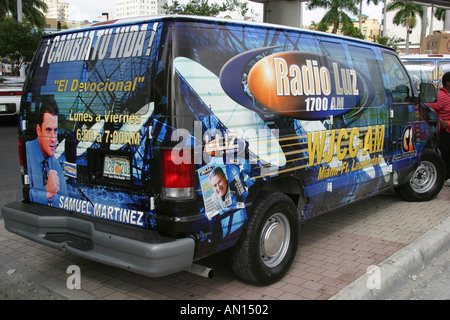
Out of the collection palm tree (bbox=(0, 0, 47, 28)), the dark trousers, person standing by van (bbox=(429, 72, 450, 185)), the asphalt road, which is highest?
palm tree (bbox=(0, 0, 47, 28))

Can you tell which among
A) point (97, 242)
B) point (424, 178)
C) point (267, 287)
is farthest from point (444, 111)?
point (97, 242)

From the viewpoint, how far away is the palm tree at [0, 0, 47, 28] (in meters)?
45.3

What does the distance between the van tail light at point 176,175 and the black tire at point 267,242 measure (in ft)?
2.52

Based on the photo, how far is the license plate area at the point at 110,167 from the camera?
3355mm

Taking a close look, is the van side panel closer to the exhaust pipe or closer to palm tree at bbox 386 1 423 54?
the exhaust pipe

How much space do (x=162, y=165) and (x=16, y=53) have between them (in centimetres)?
2190

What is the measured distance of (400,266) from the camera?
4.24 metres

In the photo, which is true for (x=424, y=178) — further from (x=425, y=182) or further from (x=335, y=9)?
(x=335, y=9)

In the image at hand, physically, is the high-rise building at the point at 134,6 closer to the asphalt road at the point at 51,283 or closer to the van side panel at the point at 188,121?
the van side panel at the point at 188,121

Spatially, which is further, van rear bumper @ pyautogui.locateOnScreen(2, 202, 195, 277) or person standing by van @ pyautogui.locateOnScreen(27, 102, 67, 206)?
person standing by van @ pyautogui.locateOnScreen(27, 102, 67, 206)

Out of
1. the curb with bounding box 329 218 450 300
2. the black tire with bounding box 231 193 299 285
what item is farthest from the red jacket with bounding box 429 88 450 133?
the black tire with bounding box 231 193 299 285

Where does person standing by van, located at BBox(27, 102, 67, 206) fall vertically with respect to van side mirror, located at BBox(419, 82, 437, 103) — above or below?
below

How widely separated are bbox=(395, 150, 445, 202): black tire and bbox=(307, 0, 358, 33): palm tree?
162ft
